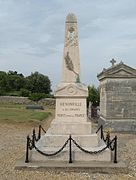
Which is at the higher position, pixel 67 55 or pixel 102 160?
pixel 67 55

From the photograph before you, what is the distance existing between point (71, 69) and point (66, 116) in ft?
4.85

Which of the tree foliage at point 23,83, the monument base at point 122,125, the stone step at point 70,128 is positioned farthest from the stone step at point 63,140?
the tree foliage at point 23,83

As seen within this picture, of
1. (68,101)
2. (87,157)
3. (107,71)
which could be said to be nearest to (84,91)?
(68,101)

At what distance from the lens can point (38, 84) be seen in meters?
78.1

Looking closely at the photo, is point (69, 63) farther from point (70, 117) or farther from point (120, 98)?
point (120, 98)

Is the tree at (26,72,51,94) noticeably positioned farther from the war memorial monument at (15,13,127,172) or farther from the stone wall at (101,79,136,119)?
the war memorial monument at (15,13,127,172)

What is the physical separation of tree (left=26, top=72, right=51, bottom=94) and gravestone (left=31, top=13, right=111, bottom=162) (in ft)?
217

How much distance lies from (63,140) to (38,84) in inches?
2714

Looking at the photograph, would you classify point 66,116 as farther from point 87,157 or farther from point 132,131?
point 132,131

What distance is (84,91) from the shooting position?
9.97 m

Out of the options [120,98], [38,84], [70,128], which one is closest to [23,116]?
[120,98]

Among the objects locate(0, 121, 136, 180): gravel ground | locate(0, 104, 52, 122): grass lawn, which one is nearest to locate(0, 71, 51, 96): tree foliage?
locate(0, 104, 52, 122): grass lawn

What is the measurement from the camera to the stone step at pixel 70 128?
32.0ft

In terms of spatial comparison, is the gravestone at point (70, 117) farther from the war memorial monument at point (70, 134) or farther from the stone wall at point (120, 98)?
the stone wall at point (120, 98)
